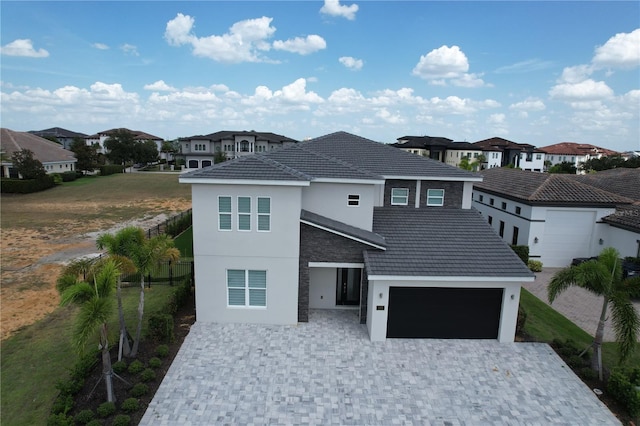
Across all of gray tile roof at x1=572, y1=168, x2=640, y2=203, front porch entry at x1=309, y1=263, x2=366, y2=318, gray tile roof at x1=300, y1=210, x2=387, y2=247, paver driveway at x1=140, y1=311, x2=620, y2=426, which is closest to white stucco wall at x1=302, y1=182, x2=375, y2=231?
gray tile roof at x1=300, y1=210, x2=387, y2=247

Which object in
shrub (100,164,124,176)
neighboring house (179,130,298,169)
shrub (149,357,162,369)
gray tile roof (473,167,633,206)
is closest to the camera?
shrub (149,357,162,369)

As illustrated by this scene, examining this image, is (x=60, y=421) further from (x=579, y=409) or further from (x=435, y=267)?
(x=579, y=409)

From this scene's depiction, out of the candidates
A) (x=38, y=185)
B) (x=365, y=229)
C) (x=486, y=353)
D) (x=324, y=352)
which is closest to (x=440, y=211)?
(x=365, y=229)

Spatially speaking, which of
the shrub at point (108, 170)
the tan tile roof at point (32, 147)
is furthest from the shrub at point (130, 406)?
the shrub at point (108, 170)

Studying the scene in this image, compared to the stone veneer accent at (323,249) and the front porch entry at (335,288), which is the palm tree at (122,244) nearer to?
the stone veneer accent at (323,249)

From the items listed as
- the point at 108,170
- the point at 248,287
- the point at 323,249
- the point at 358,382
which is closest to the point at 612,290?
the point at 358,382

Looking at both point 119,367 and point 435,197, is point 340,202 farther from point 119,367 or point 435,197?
point 119,367

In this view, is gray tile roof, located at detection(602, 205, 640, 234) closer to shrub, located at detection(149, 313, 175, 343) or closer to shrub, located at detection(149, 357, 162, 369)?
shrub, located at detection(149, 313, 175, 343)
